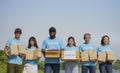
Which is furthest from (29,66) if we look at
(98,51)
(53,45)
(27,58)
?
(98,51)

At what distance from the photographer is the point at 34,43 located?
1058 cm

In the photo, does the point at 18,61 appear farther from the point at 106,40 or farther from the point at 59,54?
the point at 106,40

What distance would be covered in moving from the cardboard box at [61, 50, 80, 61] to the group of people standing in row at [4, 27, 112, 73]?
0.15 m

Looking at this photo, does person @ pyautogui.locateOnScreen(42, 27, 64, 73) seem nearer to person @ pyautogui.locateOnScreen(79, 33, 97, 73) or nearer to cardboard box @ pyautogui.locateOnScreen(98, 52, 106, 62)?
person @ pyautogui.locateOnScreen(79, 33, 97, 73)

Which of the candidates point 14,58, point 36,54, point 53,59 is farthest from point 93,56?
point 14,58

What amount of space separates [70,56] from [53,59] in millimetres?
583

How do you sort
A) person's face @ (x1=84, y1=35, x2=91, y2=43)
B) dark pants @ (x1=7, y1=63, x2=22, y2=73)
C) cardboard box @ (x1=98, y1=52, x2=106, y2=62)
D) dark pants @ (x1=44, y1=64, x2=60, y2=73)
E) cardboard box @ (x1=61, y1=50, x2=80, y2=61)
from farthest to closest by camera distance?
person's face @ (x1=84, y1=35, x2=91, y2=43)
cardboard box @ (x1=98, y1=52, x2=106, y2=62)
cardboard box @ (x1=61, y1=50, x2=80, y2=61)
dark pants @ (x1=44, y1=64, x2=60, y2=73)
dark pants @ (x1=7, y1=63, x2=22, y2=73)

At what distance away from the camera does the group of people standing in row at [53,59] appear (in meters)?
10.2

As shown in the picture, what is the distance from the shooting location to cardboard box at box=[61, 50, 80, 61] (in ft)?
34.0

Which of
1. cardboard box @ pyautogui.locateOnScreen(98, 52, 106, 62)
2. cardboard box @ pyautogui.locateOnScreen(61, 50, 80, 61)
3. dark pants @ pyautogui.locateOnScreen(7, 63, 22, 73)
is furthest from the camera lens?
cardboard box @ pyautogui.locateOnScreen(98, 52, 106, 62)

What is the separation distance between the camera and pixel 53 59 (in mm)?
10305

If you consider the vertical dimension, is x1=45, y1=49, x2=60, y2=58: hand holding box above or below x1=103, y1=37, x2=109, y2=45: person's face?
below

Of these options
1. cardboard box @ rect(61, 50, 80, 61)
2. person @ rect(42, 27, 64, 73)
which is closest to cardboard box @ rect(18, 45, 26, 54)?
person @ rect(42, 27, 64, 73)

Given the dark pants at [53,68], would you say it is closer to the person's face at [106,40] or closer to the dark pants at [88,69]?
the dark pants at [88,69]
